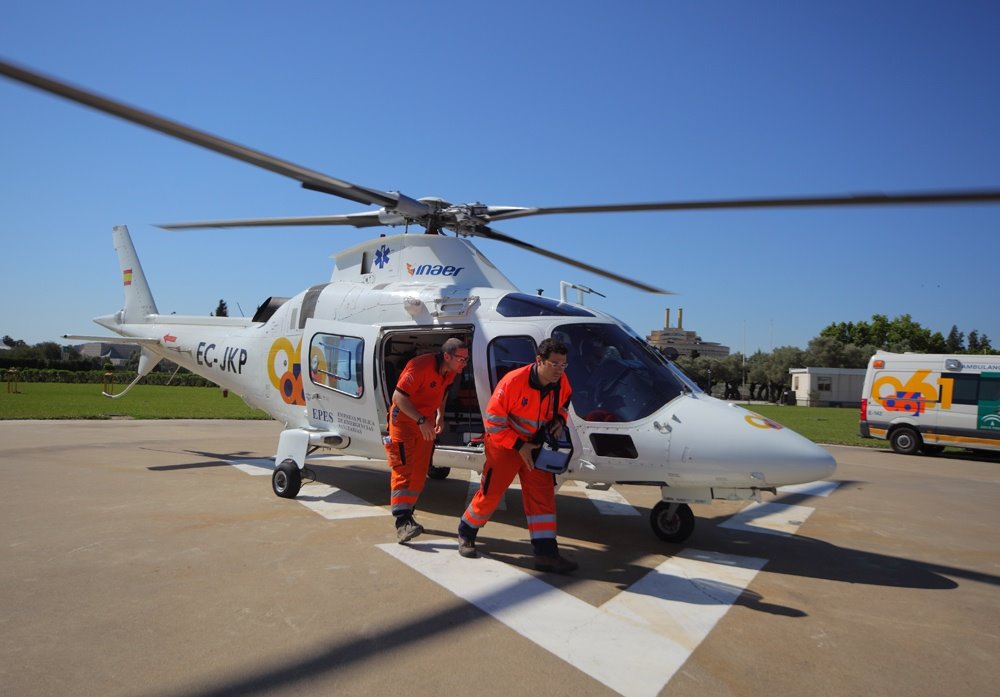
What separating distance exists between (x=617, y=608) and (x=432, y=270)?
4.48 metres

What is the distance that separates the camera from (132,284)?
11.4 meters

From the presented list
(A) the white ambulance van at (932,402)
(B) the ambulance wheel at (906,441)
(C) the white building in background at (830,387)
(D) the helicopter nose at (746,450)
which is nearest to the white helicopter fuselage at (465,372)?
(D) the helicopter nose at (746,450)

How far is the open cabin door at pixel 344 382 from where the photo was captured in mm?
7023

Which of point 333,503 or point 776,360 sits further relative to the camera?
point 776,360

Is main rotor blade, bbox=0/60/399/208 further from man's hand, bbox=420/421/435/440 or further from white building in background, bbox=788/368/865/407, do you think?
white building in background, bbox=788/368/865/407

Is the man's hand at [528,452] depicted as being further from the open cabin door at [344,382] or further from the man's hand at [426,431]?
the open cabin door at [344,382]

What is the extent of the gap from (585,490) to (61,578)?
631 centimetres

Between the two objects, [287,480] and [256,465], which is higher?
[287,480]

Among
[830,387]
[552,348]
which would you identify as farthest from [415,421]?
[830,387]

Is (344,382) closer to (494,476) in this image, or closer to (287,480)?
(287,480)

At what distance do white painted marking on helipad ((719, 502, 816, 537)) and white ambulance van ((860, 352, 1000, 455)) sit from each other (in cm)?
1018

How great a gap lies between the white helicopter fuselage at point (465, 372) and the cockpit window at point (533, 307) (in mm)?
21

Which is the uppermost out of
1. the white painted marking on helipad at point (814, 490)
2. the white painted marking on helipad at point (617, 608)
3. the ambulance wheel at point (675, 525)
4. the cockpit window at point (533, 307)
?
the cockpit window at point (533, 307)

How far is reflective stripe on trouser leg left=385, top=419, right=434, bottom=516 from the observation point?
564cm
